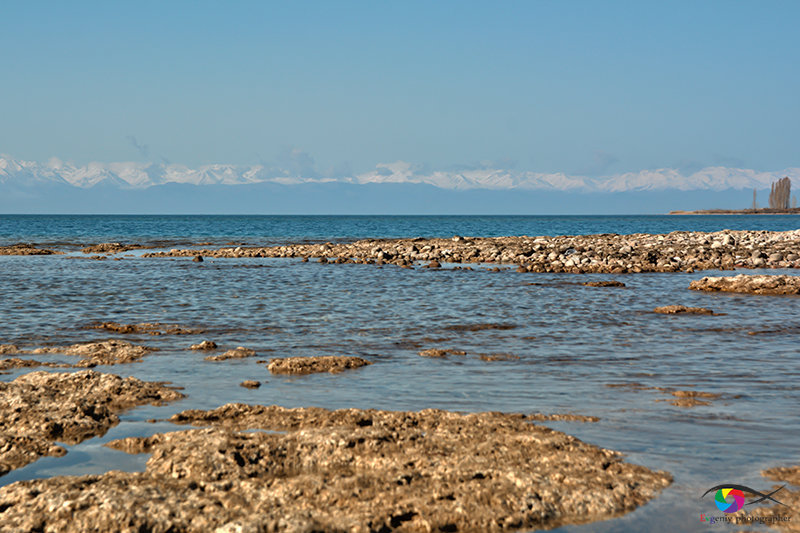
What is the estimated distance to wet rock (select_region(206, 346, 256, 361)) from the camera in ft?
39.8

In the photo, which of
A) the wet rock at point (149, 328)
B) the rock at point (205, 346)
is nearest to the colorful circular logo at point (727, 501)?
the rock at point (205, 346)

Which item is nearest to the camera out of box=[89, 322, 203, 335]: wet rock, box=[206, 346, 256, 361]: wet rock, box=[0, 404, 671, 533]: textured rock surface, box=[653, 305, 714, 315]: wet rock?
box=[0, 404, 671, 533]: textured rock surface

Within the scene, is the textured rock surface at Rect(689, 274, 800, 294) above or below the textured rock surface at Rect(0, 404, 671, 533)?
above

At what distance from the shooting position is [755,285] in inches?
837

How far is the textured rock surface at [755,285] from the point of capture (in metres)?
20.9

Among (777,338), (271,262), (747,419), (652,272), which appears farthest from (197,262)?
(747,419)

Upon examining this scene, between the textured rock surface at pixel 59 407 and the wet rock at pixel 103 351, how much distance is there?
2.04 metres

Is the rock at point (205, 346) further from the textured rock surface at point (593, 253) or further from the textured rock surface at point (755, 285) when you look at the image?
the textured rock surface at point (593, 253)

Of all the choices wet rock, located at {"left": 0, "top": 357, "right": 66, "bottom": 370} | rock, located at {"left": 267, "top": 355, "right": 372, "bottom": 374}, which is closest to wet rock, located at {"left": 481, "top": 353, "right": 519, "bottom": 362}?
rock, located at {"left": 267, "top": 355, "right": 372, "bottom": 374}

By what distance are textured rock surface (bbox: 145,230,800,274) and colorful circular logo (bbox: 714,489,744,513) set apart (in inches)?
957

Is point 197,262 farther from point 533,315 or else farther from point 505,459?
point 505,459

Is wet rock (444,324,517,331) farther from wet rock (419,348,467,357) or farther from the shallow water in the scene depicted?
wet rock (419,348,467,357)

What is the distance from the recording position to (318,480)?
6270 mm

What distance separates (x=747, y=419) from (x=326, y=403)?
506cm
